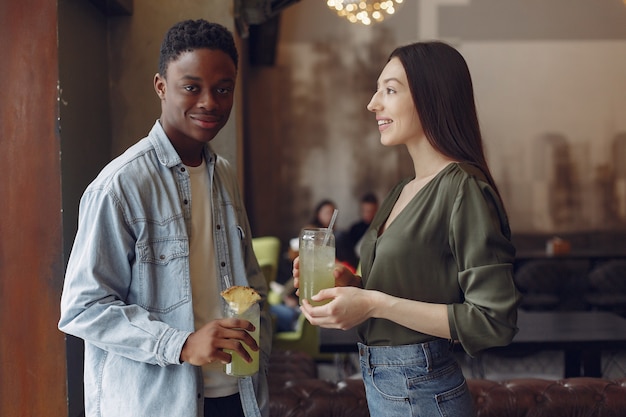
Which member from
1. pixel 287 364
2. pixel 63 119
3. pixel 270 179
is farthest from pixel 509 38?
pixel 63 119

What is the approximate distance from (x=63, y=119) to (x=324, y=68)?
18.4ft

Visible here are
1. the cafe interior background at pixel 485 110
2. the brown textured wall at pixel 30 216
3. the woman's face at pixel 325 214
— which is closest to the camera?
the brown textured wall at pixel 30 216

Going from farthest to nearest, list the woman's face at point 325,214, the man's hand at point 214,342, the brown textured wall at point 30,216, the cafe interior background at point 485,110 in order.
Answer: the cafe interior background at point 485,110 → the woman's face at point 325,214 → the brown textured wall at point 30,216 → the man's hand at point 214,342

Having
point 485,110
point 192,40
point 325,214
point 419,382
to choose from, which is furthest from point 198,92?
point 485,110

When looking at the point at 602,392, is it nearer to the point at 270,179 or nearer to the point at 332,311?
the point at 332,311

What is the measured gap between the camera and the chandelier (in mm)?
4242

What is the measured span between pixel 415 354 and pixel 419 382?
6 cm

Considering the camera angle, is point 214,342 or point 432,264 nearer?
point 214,342

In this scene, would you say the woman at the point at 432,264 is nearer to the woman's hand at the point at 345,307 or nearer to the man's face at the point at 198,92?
the woman's hand at the point at 345,307

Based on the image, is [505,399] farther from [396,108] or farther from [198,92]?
[198,92]

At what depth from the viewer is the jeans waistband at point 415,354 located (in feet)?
4.83

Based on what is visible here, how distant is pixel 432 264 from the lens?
1.46m

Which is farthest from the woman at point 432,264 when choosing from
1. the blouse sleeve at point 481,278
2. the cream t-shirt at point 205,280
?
the cream t-shirt at point 205,280

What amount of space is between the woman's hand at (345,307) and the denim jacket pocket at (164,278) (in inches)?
11.8
